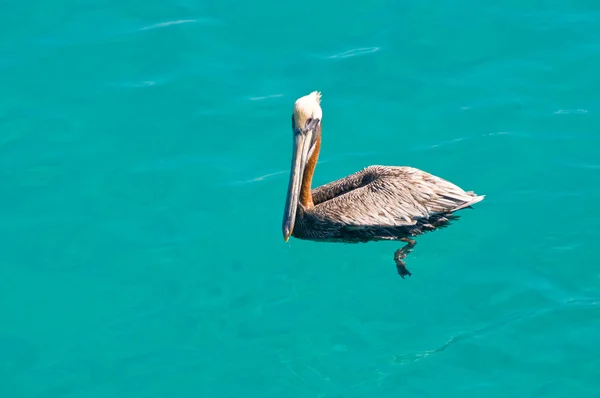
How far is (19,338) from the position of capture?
26.9 feet

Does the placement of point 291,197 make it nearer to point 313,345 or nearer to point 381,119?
point 313,345

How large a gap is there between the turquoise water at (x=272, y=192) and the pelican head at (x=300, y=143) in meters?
0.48

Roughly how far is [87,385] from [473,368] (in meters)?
3.11

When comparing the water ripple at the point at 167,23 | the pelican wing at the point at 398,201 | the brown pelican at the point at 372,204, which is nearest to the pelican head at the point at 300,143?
the brown pelican at the point at 372,204

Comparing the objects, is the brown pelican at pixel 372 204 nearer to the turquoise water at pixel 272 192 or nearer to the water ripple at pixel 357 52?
the turquoise water at pixel 272 192

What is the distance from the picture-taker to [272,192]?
9.31 m

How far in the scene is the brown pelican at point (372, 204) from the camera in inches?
339

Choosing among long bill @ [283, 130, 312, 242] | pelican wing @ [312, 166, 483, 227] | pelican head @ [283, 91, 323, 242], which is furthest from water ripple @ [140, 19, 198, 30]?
pelican wing @ [312, 166, 483, 227]

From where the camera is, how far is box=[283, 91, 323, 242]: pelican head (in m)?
8.42

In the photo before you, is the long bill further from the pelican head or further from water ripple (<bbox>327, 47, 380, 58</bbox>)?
water ripple (<bbox>327, 47, 380, 58</bbox>)

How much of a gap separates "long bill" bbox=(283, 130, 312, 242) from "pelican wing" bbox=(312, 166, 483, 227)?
45 centimetres

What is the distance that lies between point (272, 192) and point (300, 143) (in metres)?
0.83

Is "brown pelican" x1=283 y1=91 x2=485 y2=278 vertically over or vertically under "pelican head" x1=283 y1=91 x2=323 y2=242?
under

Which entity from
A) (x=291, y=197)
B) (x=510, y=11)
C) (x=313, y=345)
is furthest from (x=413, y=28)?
(x=313, y=345)
